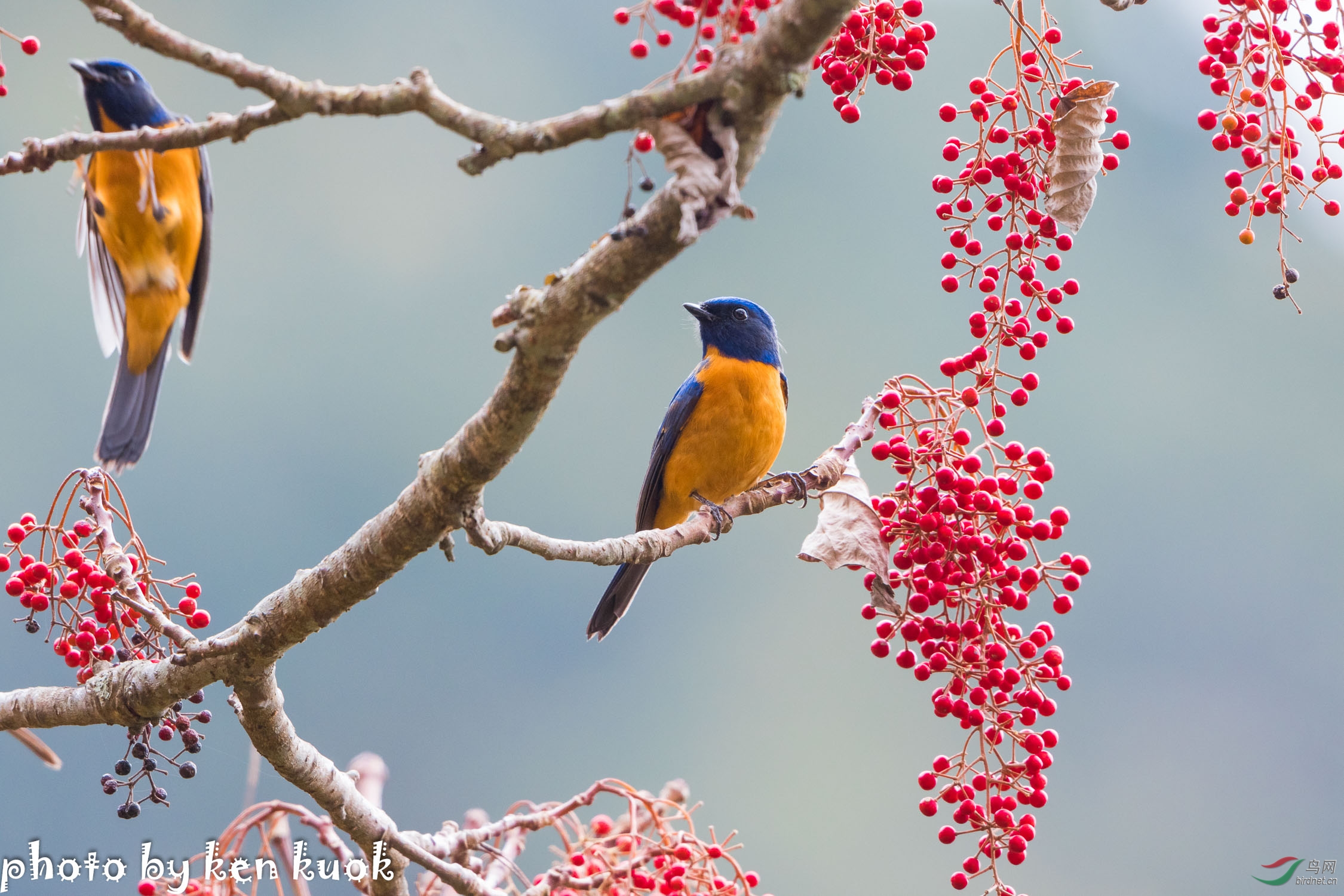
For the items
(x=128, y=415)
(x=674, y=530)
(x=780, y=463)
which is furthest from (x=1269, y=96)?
(x=780, y=463)

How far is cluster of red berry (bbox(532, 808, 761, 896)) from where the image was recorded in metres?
2.12

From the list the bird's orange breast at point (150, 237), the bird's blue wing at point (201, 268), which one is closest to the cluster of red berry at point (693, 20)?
the bird's orange breast at point (150, 237)

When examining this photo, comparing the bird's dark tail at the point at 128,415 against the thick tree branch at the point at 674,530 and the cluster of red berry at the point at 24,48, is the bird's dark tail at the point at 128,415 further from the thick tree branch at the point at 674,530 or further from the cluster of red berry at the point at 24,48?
the thick tree branch at the point at 674,530

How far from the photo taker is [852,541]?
2.26 m

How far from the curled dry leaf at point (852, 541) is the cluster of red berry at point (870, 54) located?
79 cm

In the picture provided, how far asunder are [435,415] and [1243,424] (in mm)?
14497

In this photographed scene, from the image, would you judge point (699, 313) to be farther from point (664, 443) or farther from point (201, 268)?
point (201, 268)

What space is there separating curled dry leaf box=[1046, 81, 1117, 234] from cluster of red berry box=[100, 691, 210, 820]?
190cm

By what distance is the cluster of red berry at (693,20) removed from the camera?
153 cm

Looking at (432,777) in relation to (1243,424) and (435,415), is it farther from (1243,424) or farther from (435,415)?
(1243,424)

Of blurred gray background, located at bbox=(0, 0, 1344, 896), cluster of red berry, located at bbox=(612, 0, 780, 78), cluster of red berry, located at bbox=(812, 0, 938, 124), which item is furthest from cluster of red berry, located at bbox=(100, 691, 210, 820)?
blurred gray background, located at bbox=(0, 0, 1344, 896)

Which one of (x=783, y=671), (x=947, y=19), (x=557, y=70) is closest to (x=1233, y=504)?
(x=783, y=671)

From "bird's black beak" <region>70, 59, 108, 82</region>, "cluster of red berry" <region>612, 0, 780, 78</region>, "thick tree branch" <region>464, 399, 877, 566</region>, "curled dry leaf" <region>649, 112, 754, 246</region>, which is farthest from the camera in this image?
"bird's black beak" <region>70, 59, 108, 82</region>

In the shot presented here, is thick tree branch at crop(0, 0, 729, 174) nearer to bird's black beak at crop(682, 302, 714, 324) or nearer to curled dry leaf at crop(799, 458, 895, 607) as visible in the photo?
curled dry leaf at crop(799, 458, 895, 607)
